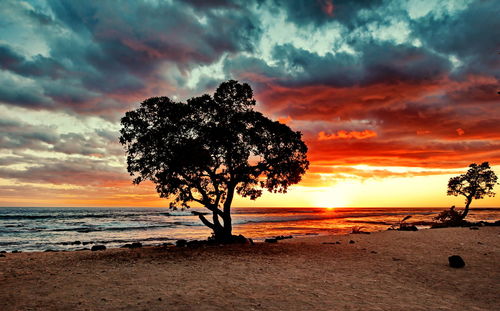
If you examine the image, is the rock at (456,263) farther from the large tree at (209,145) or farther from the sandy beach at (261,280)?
the large tree at (209,145)

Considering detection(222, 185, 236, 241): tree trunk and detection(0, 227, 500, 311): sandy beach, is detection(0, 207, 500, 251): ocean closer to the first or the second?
detection(222, 185, 236, 241): tree trunk

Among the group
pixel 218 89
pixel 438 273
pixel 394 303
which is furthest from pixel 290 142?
pixel 394 303

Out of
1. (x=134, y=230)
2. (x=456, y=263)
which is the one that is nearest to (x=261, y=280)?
(x=456, y=263)

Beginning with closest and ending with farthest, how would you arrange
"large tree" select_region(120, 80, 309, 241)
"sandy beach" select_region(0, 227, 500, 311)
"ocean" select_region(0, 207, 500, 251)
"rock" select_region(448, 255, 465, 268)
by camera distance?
1. "sandy beach" select_region(0, 227, 500, 311)
2. "rock" select_region(448, 255, 465, 268)
3. "large tree" select_region(120, 80, 309, 241)
4. "ocean" select_region(0, 207, 500, 251)

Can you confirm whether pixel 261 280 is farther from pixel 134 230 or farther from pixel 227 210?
pixel 134 230

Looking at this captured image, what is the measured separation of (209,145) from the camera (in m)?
24.8

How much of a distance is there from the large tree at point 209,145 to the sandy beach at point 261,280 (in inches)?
241

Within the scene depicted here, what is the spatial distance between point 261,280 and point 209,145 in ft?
45.1

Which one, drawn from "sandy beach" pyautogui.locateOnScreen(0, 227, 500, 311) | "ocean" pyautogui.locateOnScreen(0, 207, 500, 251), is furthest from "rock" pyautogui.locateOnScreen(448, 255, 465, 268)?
"ocean" pyautogui.locateOnScreen(0, 207, 500, 251)

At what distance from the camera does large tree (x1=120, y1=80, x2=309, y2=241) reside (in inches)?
963

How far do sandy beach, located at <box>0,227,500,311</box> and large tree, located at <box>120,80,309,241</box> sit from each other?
6134mm

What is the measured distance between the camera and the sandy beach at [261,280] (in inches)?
394

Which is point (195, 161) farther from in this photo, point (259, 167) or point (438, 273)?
point (438, 273)

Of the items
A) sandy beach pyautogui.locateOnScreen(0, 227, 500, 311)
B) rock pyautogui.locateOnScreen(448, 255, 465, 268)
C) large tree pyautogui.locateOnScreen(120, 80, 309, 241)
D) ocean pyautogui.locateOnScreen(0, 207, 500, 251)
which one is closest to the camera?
sandy beach pyautogui.locateOnScreen(0, 227, 500, 311)
